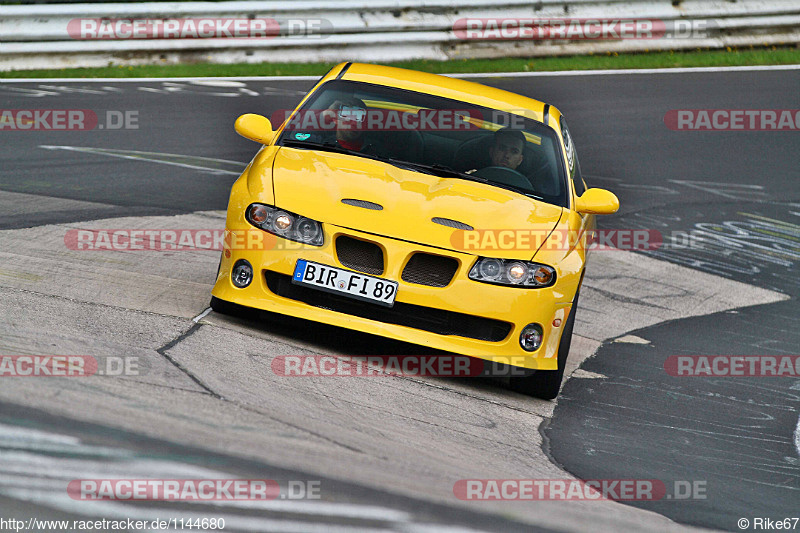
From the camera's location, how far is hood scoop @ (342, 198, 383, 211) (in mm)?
5988

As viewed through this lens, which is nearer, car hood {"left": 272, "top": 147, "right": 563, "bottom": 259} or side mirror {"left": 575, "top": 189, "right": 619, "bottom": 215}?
car hood {"left": 272, "top": 147, "right": 563, "bottom": 259}

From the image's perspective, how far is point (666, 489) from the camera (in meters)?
5.12

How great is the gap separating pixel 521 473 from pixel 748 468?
146 centimetres

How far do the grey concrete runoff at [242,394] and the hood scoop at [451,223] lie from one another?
0.73 metres

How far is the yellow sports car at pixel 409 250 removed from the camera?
583 centimetres

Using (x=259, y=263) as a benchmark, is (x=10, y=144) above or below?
below

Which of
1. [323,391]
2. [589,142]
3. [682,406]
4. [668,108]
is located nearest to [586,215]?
[682,406]

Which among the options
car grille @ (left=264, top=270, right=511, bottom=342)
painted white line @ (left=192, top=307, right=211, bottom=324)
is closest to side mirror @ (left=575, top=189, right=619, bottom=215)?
car grille @ (left=264, top=270, right=511, bottom=342)

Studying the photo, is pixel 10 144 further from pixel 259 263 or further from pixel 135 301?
pixel 259 263

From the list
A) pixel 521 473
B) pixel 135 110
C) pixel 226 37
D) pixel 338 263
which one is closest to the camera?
pixel 521 473

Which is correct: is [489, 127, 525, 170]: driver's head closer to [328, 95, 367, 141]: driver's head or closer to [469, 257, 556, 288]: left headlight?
[328, 95, 367, 141]: driver's head

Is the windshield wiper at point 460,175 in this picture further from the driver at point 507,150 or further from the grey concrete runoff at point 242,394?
the grey concrete runoff at point 242,394

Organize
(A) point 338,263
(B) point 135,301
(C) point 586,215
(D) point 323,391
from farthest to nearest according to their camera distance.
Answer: (C) point 586,215 → (B) point 135,301 → (A) point 338,263 → (D) point 323,391

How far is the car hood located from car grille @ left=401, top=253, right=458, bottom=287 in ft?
0.27
